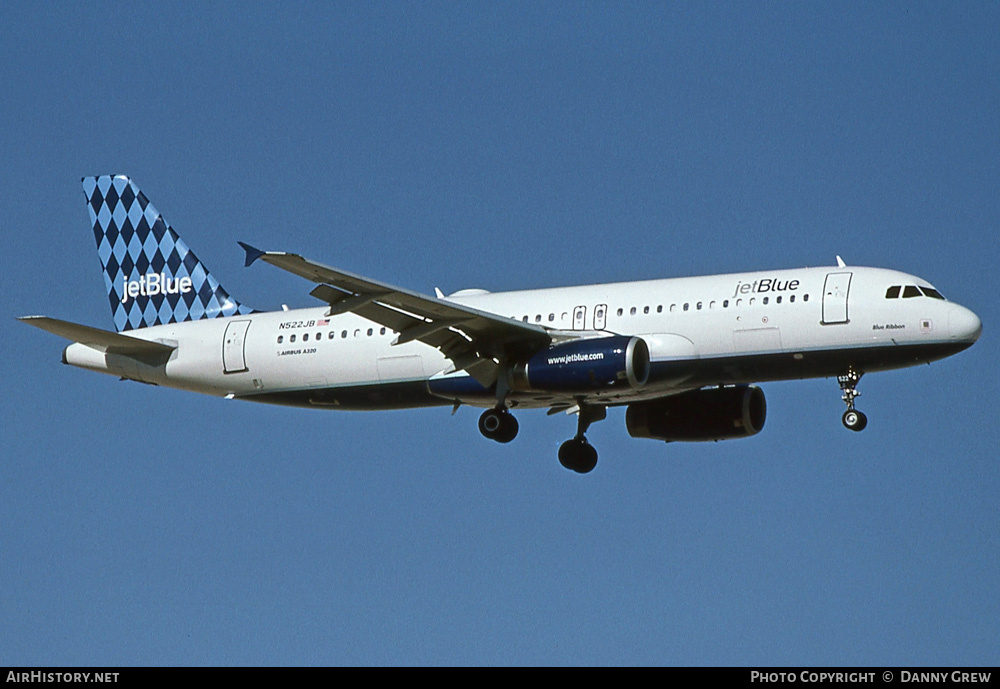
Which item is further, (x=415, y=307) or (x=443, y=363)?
(x=443, y=363)

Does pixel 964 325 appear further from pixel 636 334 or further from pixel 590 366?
pixel 590 366

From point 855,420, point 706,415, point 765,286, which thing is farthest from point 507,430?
point 855,420

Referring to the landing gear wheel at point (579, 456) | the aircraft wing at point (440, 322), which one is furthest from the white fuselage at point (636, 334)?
the landing gear wheel at point (579, 456)

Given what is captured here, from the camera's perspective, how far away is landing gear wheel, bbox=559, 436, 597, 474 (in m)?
46.3

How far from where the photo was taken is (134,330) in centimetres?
4997

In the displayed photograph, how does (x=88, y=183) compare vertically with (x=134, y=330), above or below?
above

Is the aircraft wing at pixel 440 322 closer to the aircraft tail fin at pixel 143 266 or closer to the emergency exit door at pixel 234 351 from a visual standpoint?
the emergency exit door at pixel 234 351

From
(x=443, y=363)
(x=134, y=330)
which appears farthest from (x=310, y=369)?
(x=134, y=330)

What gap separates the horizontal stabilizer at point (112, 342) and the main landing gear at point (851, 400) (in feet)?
63.5

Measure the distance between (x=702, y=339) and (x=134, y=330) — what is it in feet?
61.7

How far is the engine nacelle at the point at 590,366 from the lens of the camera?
1560 inches

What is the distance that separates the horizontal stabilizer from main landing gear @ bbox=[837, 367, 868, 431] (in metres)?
19.4
